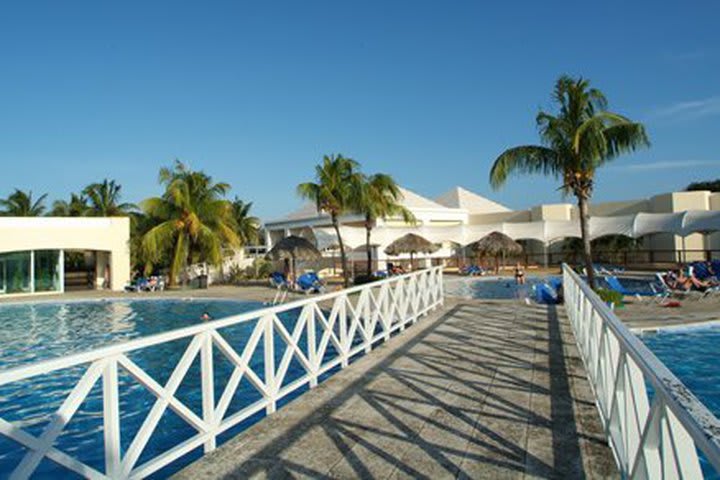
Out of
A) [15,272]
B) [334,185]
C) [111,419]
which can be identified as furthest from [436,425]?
[15,272]

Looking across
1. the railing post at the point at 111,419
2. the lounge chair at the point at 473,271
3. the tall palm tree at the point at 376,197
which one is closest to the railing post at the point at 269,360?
the railing post at the point at 111,419

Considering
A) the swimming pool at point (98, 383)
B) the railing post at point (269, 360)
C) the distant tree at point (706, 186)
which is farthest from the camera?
the distant tree at point (706, 186)

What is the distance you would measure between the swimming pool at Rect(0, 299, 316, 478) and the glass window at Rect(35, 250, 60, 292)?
6.00 meters

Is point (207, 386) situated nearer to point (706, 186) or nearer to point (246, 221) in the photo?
point (246, 221)

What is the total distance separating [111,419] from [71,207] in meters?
40.7

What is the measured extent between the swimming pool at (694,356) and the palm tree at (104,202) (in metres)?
35.6

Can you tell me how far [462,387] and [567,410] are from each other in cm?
108

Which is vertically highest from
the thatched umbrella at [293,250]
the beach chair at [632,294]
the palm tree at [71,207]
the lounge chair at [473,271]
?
the palm tree at [71,207]

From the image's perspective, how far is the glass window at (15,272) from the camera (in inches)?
965

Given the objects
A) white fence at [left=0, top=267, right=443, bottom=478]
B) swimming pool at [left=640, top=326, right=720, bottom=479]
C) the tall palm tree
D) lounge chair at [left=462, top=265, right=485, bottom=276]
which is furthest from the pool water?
white fence at [left=0, top=267, right=443, bottom=478]

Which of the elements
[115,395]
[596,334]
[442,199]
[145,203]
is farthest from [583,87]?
[442,199]

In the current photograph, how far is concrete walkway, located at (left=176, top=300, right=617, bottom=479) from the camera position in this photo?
135 inches

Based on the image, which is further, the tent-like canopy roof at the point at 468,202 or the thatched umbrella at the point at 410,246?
the tent-like canopy roof at the point at 468,202

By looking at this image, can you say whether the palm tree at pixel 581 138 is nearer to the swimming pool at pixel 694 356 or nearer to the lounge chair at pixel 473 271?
the swimming pool at pixel 694 356
